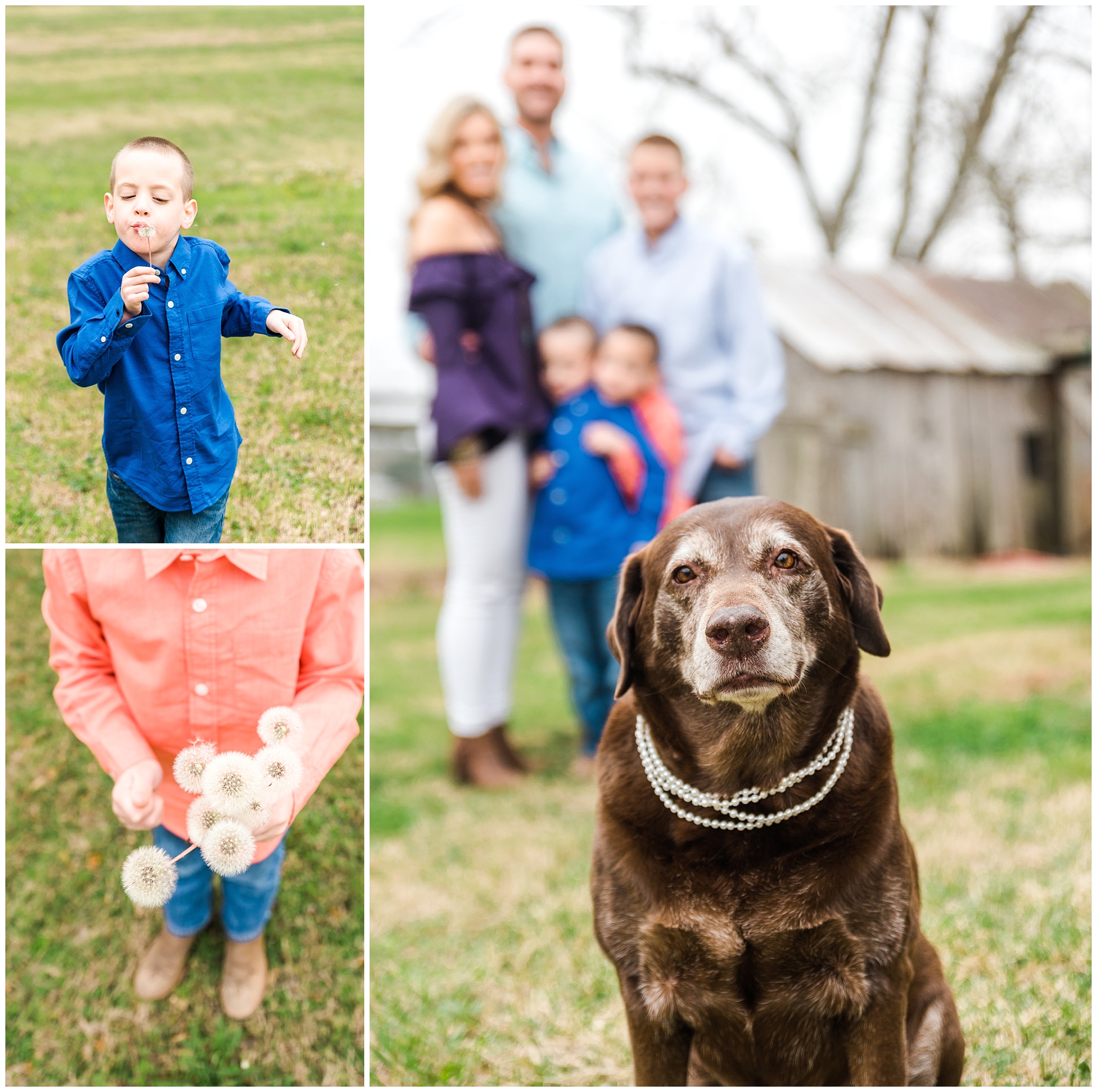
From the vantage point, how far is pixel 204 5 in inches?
82.2

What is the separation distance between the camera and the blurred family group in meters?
3.55

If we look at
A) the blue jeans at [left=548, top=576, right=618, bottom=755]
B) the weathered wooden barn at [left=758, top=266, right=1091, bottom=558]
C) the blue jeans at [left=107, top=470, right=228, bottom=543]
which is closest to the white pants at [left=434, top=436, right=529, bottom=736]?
the blue jeans at [left=548, top=576, right=618, bottom=755]

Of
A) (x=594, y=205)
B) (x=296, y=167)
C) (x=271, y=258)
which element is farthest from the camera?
(x=594, y=205)

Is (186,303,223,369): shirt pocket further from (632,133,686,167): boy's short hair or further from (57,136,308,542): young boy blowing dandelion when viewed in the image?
(632,133,686,167): boy's short hair

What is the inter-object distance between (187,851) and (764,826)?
3.68 ft

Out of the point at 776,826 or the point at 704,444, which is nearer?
the point at 776,826

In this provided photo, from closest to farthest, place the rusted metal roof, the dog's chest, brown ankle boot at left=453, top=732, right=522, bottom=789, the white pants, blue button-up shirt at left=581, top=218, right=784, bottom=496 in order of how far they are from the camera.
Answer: the dog's chest → blue button-up shirt at left=581, top=218, right=784, bottom=496 → the white pants → brown ankle boot at left=453, top=732, right=522, bottom=789 → the rusted metal roof

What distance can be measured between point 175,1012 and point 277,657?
3.22ft

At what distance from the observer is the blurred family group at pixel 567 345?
3555 millimetres

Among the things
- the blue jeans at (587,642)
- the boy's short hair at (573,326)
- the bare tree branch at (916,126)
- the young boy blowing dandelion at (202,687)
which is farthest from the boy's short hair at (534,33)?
the young boy blowing dandelion at (202,687)

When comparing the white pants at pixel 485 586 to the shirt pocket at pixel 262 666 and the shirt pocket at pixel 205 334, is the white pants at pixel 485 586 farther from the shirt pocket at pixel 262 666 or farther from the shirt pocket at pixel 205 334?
the shirt pocket at pixel 205 334

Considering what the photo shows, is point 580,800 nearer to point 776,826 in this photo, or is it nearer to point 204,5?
point 776,826

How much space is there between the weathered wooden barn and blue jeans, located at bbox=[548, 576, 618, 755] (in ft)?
17.7

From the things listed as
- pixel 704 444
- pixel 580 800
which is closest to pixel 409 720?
pixel 580 800
